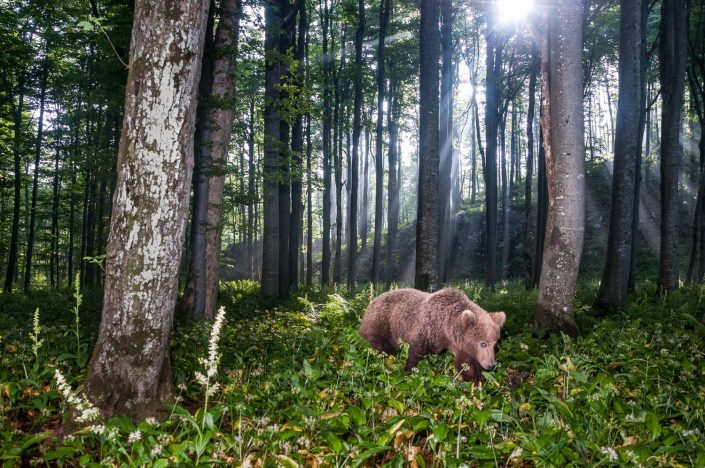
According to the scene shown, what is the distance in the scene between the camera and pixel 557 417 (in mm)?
3469

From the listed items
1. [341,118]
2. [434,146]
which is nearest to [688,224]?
[341,118]

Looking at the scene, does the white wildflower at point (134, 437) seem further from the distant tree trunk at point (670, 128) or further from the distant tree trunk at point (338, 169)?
the distant tree trunk at point (338, 169)

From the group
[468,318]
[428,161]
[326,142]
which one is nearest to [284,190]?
[326,142]

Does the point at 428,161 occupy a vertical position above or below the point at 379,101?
below

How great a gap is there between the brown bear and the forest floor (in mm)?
280

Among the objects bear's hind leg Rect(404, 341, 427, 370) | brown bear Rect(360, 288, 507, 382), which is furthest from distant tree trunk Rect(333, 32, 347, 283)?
bear's hind leg Rect(404, 341, 427, 370)

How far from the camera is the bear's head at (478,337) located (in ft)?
14.8

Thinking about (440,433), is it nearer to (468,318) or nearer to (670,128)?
(468,318)

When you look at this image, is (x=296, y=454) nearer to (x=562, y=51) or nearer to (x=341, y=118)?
(x=562, y=51)

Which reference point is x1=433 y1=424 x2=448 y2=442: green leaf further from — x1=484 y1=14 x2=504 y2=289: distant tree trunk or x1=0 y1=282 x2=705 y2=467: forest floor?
x1=484 y1=14 x2=504 y2=289: distant tree trunk

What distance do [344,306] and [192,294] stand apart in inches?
126

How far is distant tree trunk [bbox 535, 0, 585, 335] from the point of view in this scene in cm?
645

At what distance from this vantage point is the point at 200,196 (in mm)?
8273

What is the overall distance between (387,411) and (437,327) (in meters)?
1.46
